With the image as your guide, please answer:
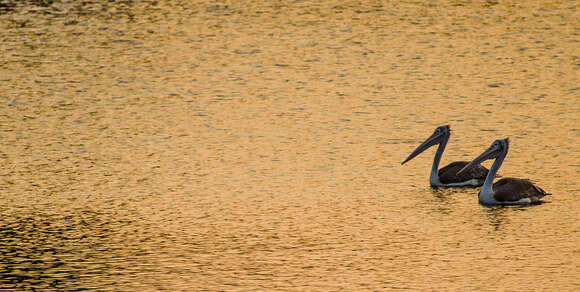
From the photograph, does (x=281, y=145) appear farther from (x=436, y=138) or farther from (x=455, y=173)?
(x=455, y=173)

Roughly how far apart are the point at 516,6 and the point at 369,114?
831 cm

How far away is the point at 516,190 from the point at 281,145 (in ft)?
10.0

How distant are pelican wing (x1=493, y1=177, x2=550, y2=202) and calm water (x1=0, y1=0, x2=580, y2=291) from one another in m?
0.13

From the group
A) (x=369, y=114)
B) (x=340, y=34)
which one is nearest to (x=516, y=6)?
(x=340, y=34)

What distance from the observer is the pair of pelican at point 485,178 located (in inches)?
423

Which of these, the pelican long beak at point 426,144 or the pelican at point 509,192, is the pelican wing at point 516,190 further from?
the pelican long beak at point 426,144

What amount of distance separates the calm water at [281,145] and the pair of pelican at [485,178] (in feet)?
0.44

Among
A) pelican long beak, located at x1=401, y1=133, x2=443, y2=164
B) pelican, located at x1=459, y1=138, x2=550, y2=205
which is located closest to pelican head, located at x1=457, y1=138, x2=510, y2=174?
pelican, located at x1=459, y1=138, x2=550, y2=205

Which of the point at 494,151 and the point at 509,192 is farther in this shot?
the point at 494,151

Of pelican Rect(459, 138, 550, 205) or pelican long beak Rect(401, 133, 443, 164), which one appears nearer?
pelican Rect(459, 138, 550, 205)

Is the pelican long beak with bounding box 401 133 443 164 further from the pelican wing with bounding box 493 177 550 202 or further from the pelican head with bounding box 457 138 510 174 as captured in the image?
the pelican wing with bounding box 493 177 550 202

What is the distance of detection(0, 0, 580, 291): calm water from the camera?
9.21 metres

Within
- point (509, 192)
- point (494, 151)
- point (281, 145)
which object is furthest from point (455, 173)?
point (281, 145)

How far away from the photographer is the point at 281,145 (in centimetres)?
1283
